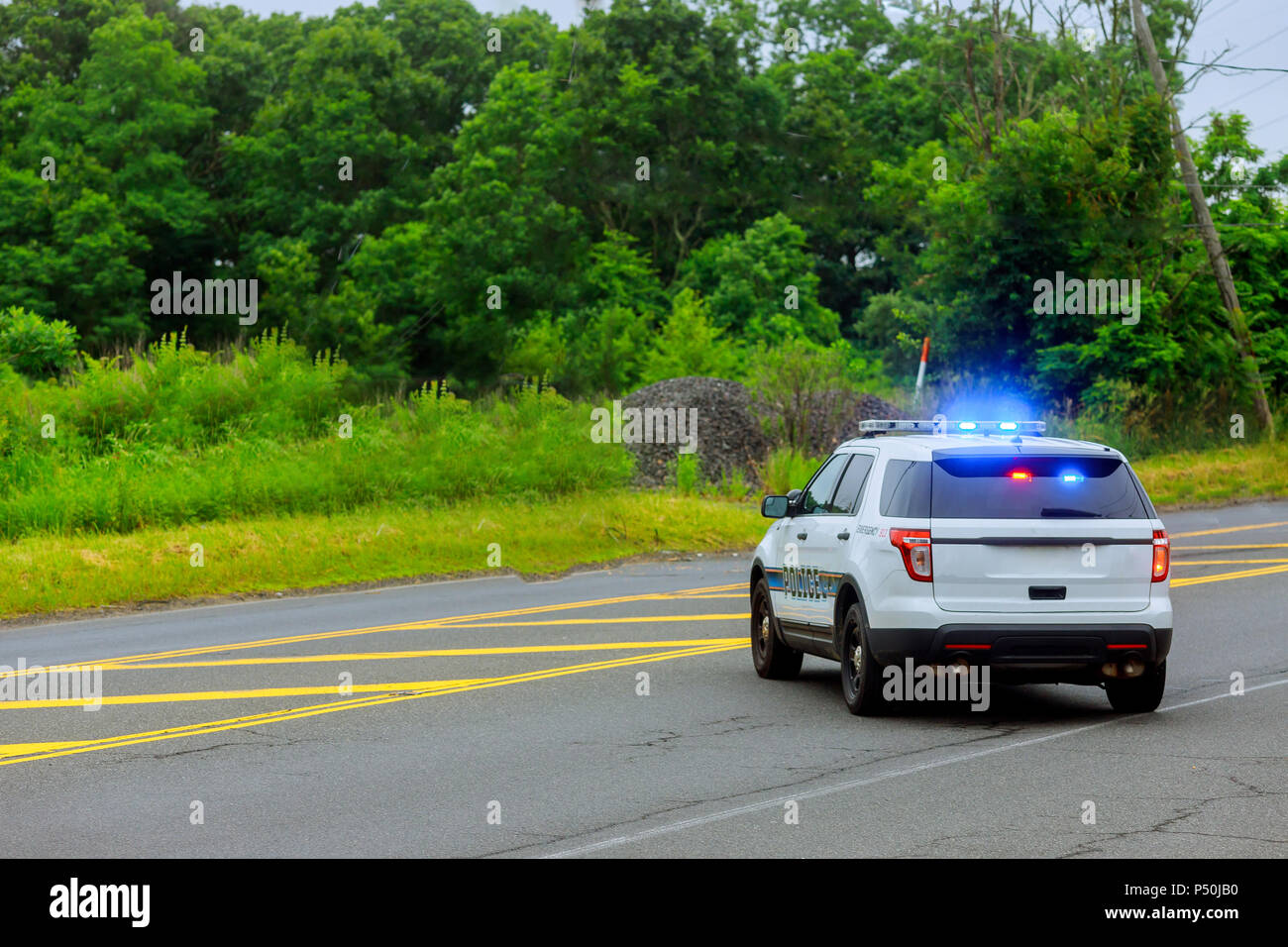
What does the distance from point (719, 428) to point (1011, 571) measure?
899 inches

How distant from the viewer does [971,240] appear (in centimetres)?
3972

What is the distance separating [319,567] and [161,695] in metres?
10.1

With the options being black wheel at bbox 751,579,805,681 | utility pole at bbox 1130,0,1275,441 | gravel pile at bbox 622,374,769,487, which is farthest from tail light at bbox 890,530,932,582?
utility pole at bbox 1130,0,1275,441

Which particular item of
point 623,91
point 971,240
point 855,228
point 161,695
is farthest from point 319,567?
point 855,228

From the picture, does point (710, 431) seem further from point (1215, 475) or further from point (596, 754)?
point (596, 754)

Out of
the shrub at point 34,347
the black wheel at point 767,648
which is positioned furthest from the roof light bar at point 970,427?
the shrub at point 34,347

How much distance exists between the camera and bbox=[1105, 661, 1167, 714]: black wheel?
36.7ft

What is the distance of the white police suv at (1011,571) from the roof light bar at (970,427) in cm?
35

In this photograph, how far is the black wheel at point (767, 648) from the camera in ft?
43.4

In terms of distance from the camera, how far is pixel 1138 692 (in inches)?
446

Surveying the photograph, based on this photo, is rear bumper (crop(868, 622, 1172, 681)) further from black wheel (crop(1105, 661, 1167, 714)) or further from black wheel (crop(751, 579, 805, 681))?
black wheel (crop(751, 579, 805, 681))
